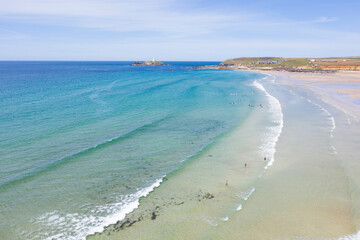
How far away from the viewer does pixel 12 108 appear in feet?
147

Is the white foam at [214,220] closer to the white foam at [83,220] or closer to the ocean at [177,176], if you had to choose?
the ocean at [177,176]

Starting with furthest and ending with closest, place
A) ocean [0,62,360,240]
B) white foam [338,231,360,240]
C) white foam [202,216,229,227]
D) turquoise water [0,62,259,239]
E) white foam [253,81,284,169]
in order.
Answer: white foam [253,81,284,169], turquoise water [0,62,259,239], white foam [202,216,229,227], ocean [0,62,360,240], white foam [338,231,360,240]

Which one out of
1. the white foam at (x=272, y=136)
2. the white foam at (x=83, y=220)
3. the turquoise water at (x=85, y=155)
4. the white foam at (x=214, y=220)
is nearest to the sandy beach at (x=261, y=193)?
the white foam at (x=214, y=220)

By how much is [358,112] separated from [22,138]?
51.2 m

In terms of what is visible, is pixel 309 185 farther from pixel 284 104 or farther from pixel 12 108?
pixel 12 108

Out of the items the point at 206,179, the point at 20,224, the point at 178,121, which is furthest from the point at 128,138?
the point at 20,224

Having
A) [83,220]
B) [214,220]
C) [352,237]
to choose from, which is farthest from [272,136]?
[83,220]

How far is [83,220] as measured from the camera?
16.7 meters

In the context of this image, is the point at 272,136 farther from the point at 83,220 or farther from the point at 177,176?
the point at 83,220

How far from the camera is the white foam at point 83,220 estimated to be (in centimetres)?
1552

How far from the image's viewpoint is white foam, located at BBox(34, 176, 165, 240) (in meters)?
15.5

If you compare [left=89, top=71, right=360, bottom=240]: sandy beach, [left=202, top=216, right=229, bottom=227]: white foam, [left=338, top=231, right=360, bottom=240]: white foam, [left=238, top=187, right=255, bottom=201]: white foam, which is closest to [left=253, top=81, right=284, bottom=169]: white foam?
[left=89, top=71, right=360, bottom=240]: sandy beach

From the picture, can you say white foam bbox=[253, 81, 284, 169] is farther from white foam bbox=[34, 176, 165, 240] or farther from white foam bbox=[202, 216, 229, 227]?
white foam bbox=[34, 176, 165, 240]

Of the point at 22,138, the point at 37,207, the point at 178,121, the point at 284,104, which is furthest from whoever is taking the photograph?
the point at 284,104
